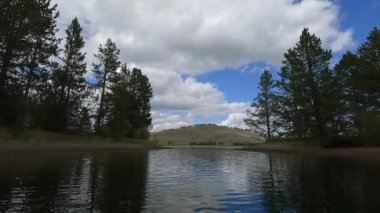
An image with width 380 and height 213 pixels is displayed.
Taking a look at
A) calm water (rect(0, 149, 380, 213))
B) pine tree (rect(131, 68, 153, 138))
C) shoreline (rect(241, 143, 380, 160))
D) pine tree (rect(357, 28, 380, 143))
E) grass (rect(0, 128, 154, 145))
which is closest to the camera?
calm water (rect(0, 149, 380, 213))

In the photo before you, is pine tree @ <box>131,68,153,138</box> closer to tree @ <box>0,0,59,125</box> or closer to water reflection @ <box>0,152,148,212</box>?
tree @ <box>0,0,59,125</box>

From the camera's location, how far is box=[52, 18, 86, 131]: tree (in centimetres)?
7462

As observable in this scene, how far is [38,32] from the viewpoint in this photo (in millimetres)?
60344

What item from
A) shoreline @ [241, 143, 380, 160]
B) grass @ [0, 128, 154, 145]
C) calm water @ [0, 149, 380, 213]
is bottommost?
calm water @ [0, 149, 380, 213]

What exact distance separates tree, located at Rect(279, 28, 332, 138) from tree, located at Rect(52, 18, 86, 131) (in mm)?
40511

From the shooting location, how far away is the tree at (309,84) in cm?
7042

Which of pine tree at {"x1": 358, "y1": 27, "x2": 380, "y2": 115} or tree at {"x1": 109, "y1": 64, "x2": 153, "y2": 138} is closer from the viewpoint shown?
pine tree at {"x1": 358, "y1": 27, "x2": 380, "y2": 115}

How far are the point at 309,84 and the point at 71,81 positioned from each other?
44319 mm

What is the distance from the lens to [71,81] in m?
77.4

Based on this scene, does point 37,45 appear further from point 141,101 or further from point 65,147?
point 141,101

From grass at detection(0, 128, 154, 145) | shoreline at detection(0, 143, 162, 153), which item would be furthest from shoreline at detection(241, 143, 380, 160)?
grass at detection(0, 128, 154, 145)

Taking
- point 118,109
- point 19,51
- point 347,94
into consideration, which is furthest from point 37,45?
point 347,94

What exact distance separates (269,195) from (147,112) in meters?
91.5

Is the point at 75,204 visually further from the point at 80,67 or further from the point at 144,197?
the point at 80,67
